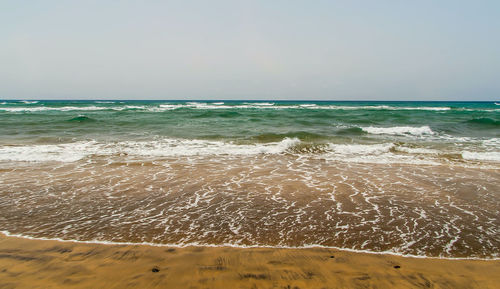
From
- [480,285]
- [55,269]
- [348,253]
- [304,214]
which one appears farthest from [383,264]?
[55,269]

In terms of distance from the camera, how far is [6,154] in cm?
882

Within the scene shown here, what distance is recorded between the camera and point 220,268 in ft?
9.62

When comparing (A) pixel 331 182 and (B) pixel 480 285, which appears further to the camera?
(A) pixel 331 182

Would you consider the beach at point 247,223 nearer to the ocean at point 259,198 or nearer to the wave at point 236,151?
the ocean at point 259,198

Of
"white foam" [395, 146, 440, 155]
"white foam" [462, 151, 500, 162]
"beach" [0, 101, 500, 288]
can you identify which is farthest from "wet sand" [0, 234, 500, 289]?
"white foam" [395, 146, 440, 155]

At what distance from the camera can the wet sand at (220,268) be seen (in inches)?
106

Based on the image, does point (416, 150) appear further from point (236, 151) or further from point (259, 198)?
point (259, 198)

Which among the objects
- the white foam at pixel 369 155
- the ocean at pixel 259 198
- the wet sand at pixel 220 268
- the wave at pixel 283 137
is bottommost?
the wet sand at pixel 220 268

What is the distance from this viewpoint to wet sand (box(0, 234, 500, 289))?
8.87 feet

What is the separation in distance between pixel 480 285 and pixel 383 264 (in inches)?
35.9

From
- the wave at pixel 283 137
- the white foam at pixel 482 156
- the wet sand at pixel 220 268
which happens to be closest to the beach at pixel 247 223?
the wet sand at pixel 220 268

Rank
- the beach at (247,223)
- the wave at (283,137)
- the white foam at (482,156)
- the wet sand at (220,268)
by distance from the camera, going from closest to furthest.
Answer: the wet sand at (220,268) → the beach at (247,223) → the white foam at (482,156) → the wave at (283,137)

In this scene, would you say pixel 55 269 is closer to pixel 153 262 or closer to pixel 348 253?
pixel 153 262

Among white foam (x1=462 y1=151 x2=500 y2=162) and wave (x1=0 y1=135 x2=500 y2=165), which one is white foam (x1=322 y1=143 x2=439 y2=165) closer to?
wave (x1=0 y1=135 x2=500 y2=165)
